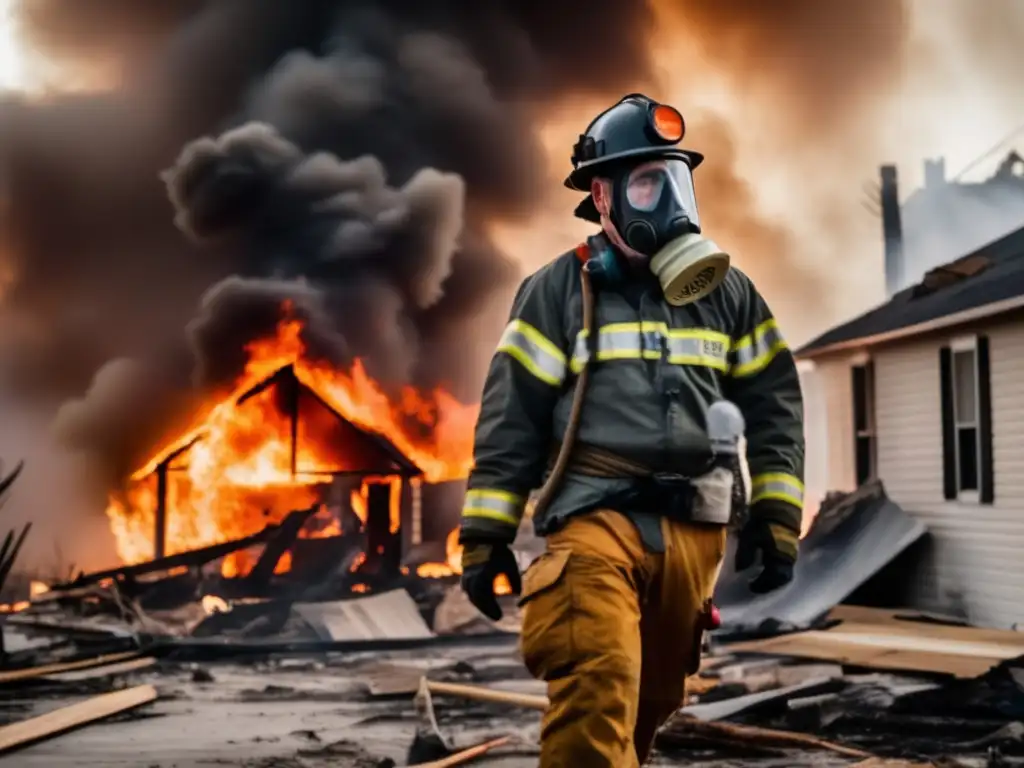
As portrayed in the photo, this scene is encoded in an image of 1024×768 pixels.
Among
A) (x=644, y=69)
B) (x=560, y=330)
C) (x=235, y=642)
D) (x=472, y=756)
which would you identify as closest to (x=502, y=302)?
(x=644, y=69)

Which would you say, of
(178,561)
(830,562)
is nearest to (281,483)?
(178,561)

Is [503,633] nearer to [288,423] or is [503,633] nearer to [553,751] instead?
[288,423]

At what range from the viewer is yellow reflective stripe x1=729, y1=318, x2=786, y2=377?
3.70m

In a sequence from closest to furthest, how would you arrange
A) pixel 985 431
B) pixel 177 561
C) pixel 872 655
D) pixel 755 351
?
pixel 755 351, pixel 872 655, pixel 985 431, pixel 177 561

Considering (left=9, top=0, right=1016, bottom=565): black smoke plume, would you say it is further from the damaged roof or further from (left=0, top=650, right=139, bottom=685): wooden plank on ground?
(left=0, top=650, right=139, bottom=685): wooden plank on ground

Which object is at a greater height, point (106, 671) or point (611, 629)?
point (611, 629)

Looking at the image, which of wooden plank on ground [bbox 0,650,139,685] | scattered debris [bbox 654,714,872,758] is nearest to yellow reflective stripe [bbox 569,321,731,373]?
scattered debris [bbox 654,714,872,758]

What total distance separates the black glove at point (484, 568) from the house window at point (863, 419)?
11750mm

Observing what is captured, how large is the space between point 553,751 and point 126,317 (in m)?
13.8

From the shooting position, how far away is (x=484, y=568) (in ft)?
11.1

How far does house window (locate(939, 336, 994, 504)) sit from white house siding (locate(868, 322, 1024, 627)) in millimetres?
116

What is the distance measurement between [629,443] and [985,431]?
9335 millimetres

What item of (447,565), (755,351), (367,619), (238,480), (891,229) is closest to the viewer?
(755,351)

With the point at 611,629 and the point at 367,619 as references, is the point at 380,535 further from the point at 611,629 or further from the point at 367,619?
the point at 611,629
